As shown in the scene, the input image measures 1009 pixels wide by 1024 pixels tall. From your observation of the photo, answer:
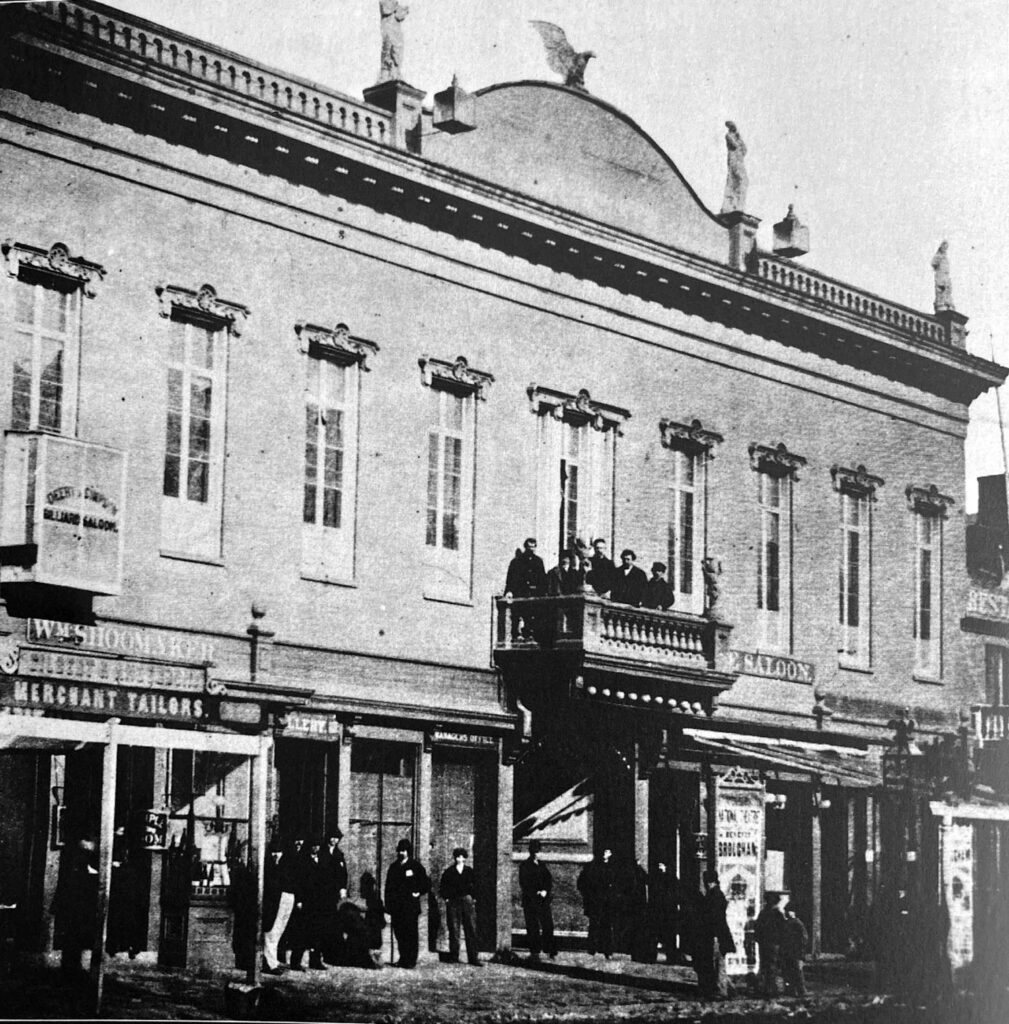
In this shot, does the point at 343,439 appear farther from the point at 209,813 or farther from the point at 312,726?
the point at 209,813

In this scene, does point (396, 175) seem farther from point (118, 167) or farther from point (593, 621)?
point (593, 621)

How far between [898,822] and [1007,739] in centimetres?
463

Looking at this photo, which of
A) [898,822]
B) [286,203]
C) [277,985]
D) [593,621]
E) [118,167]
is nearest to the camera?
[277,985]

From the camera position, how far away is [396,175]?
82.3 feet

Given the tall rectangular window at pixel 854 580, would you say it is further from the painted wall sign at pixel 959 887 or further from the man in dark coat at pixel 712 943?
the man in dark coat at pixel 712 943

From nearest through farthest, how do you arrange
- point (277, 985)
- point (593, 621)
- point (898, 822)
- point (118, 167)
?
point (277, 985), point (118, 167), point (593, 621), point (898, 822)

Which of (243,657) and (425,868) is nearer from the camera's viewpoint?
(243,657)

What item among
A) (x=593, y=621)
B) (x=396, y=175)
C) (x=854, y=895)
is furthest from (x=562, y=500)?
(x=854, y=895)

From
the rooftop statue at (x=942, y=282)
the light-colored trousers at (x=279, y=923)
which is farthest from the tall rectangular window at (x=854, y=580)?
the light-colored trousers at (x=279, y=923)

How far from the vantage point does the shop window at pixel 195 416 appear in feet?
73.8

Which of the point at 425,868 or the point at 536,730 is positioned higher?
the point at 536,730

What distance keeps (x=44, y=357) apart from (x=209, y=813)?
5266 mm

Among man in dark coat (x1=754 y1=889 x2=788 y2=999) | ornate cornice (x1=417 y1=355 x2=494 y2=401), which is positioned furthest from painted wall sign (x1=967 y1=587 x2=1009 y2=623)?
man in dark coat (x1=754 y1=889 x2=788 y2=999)

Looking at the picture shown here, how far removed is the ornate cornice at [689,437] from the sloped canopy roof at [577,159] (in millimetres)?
2737
